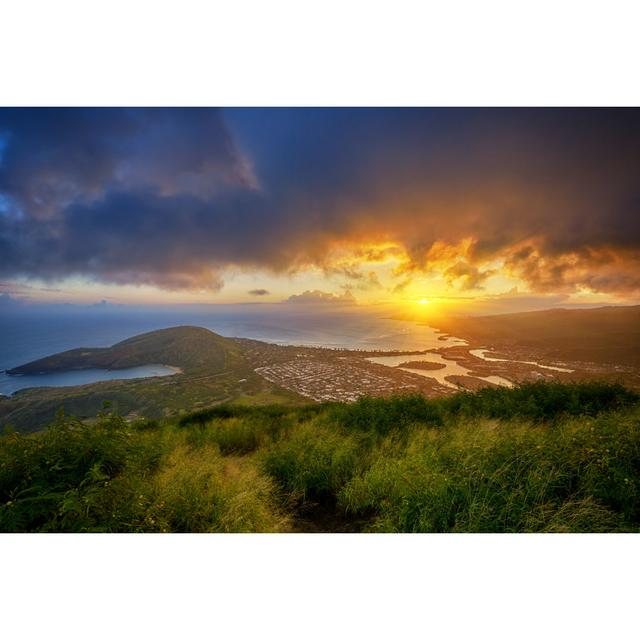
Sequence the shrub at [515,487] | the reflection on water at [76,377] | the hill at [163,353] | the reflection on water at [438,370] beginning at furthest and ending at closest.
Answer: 1. the hill at [163,353]
2. the reflection on water at [438,370]
3. the reflection on water at [76,377]
4. the shrub at [515,487]

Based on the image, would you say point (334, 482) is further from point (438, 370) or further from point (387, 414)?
point (438, 370)

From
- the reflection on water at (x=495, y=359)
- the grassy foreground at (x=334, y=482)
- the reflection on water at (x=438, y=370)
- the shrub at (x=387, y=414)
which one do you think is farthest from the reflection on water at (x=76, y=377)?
the reflection on water at (x=495, y=359)

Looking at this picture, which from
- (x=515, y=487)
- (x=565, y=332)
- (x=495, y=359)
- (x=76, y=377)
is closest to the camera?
(x=515, y=487)

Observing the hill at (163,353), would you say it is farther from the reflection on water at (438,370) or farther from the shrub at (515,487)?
the shrub at (515,487)

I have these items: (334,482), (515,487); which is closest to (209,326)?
(334,482)

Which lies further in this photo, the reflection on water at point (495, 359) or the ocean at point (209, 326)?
the reflection on water at point (495, 359)
